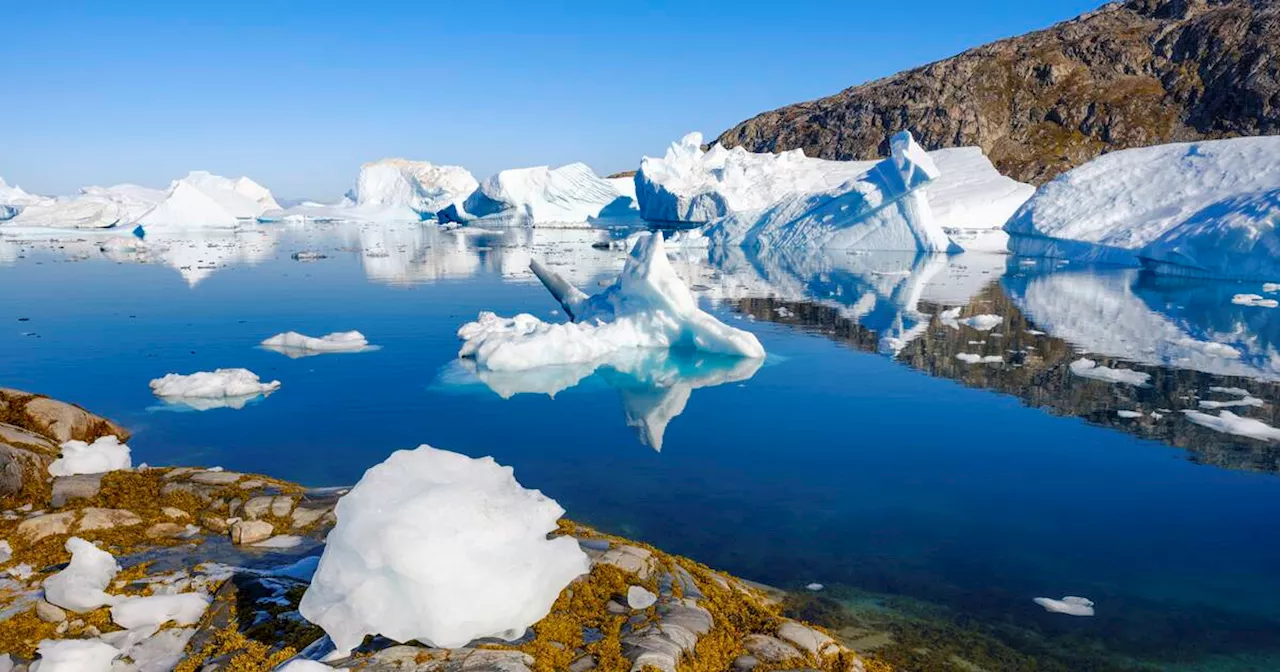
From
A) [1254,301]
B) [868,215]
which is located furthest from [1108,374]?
[868,215]

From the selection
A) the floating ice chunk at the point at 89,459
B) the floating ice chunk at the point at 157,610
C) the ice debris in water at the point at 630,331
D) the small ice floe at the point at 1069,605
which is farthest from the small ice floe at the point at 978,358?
the floating ice chunk at the point at 157,610

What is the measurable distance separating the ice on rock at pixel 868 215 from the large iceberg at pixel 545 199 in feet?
94.1

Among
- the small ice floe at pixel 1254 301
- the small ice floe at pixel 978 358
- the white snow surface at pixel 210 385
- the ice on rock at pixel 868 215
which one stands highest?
the ice on rock at pixel 868 215

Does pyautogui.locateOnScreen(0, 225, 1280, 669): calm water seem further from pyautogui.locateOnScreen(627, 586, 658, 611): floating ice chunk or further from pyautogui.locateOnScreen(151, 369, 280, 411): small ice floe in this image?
pyautogui.locateOnScreen(627, 586, 658, 611): floating ice chunk

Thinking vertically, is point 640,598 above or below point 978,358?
above

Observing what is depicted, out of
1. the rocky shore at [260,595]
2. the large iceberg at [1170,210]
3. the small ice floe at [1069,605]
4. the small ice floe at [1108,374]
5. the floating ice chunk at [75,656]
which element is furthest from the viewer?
the large iceberg at [1170,210]

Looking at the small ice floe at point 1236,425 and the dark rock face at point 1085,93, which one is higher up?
the dark rock face at point 1085,93

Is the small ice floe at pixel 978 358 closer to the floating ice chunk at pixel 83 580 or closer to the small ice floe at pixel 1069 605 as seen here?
the small ice floe at pixel 1069 605

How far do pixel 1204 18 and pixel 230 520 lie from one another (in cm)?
11127

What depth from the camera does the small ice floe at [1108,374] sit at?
46.6ft

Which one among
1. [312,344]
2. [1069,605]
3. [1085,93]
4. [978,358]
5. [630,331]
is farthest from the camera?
[1085,93]

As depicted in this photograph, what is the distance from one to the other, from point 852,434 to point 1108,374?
631cm

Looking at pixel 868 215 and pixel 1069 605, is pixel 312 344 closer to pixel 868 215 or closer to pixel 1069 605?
pixel 1069 605

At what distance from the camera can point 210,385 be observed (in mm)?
12781
